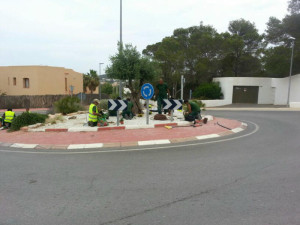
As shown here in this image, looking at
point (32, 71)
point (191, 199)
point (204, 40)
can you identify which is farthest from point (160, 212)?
point (32, 71)

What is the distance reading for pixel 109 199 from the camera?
146 inches

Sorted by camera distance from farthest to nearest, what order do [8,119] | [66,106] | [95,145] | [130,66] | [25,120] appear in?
[66,106], [130,66], [8,119], [25,120], [95,145]

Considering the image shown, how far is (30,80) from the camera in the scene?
3366cm

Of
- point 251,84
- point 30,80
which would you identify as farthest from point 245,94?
point 30,80

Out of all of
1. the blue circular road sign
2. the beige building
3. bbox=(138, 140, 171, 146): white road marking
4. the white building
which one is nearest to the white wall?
the white building

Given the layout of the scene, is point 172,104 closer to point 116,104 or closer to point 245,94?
point 116,104

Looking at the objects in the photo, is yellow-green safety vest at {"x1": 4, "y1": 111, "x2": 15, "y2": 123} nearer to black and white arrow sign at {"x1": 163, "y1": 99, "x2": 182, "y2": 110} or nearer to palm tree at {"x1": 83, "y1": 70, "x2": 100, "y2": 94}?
black and white arrow sign at {"x1": 163, "y1": 99, "x2": 182, "y2": 110}

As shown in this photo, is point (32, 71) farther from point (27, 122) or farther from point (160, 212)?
point (160, 212)

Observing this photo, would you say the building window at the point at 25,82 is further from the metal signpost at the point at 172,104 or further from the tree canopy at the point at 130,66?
the metal signpost at the point at 172,104

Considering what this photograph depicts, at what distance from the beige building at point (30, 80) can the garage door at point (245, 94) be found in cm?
2606

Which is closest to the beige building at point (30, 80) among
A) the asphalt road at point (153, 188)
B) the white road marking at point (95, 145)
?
the white road marking at point (95, 145)

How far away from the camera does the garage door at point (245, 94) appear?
30375 mm

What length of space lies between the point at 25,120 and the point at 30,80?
25848 mm

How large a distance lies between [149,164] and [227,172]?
1.76 meters
